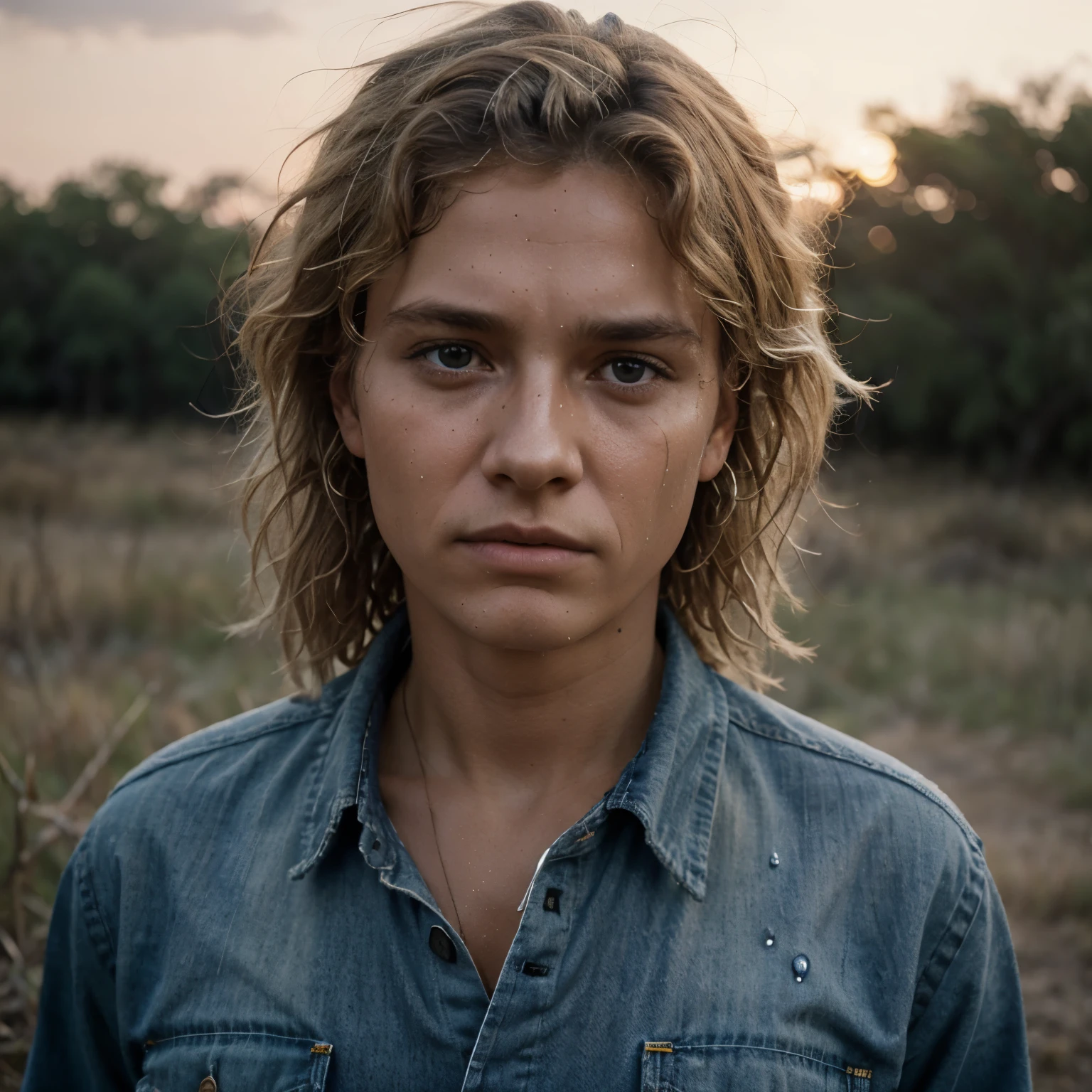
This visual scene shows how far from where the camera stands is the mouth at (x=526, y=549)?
169 cm

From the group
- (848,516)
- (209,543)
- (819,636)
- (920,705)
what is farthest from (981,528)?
(209,543)

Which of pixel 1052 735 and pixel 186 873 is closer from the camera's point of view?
pixel 186 873

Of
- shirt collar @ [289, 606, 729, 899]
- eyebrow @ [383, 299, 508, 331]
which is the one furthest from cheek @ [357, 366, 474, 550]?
shirt collar @ [289, 606, 729, 899]

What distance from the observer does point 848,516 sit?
45.6 feet

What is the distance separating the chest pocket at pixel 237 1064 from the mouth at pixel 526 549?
33.7 inches

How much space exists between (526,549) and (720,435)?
1.82ft

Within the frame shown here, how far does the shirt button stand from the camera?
1.73 m

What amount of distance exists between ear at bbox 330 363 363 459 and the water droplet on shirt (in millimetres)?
1196

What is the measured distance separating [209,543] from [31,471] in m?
3.88

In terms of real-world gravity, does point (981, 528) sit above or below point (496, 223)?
above

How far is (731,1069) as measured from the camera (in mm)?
1678

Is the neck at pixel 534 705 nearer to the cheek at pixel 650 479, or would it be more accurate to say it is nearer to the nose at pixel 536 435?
the cheek at pixel 650 479

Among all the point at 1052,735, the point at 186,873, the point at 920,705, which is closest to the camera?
the point at 186,873

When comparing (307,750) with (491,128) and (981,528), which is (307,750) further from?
(981,528)
